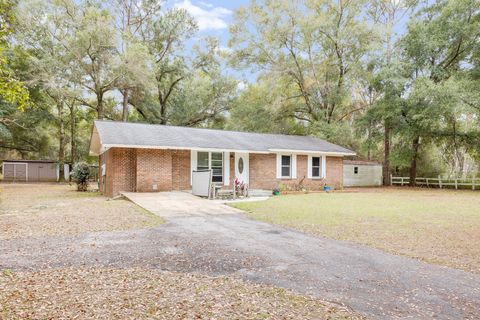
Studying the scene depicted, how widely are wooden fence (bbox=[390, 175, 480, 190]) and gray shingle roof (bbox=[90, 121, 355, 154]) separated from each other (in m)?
9.27

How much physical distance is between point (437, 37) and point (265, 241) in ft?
79.9

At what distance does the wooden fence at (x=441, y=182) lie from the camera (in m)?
23.6

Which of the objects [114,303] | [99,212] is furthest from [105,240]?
[99,212]

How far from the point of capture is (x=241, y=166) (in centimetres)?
1828

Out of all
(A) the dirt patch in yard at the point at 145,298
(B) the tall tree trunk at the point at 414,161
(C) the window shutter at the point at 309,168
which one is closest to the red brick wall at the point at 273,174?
(C) the window shutter at the point at 309,168

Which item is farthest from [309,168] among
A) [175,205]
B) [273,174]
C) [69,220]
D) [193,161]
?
[69,220]

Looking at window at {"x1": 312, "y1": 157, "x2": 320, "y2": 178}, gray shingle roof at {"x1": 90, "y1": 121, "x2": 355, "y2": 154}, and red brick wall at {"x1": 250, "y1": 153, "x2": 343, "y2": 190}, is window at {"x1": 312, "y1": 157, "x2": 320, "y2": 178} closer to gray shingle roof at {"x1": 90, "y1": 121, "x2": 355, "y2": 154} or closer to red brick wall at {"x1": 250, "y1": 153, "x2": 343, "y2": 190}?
red brick wall at {"x1": 250, "y1": 153, "x2": 343, "y2": 190}

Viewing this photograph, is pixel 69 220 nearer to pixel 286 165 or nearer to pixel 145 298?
pixel 145 298

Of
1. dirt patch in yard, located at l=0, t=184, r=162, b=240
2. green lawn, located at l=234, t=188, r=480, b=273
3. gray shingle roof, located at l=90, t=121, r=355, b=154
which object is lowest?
green lawn, located at l=234, t=188, r=480, b=273

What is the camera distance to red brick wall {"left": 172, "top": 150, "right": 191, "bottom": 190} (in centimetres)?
1634

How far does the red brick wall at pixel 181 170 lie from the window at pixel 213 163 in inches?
25.8

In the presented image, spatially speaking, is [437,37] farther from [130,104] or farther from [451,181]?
[130,104]

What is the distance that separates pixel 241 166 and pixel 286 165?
3.27m

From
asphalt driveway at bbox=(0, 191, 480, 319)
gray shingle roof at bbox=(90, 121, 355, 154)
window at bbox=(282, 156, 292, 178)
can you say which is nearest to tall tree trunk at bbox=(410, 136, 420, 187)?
gray shingle roof at bbox=(90, 121, 355, 154)
